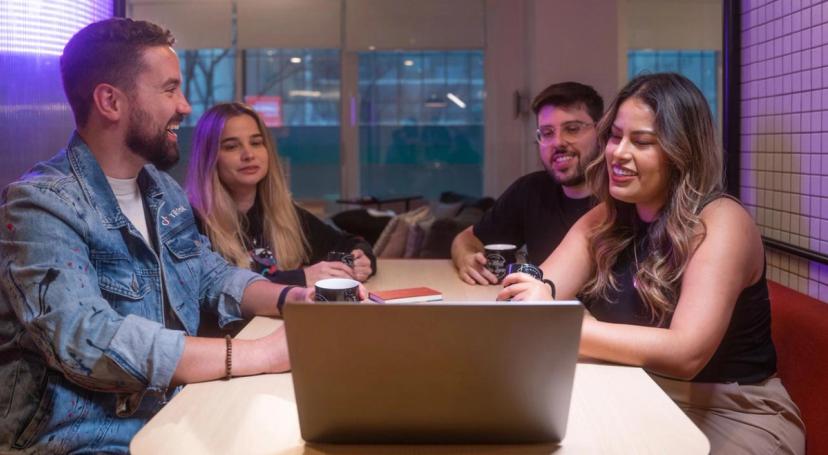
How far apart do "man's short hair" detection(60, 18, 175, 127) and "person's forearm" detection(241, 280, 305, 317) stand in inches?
22.1

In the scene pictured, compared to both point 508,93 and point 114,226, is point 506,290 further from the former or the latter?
point 508,93

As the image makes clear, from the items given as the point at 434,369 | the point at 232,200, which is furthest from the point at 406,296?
the point at 232,200

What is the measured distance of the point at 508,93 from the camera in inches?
Answer: 290

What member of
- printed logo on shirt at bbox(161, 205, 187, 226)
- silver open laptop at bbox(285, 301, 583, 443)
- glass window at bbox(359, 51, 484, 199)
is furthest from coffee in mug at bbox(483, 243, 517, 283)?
glass window at bbox(359, 51, 484, 199)

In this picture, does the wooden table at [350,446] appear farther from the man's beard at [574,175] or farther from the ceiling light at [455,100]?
the ceiling light at [455,100]

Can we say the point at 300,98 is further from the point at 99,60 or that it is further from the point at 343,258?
the point at 99,60

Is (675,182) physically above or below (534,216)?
above

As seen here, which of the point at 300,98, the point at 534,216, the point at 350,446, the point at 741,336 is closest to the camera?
the point at 350,446

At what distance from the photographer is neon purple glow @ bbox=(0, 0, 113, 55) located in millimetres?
1677

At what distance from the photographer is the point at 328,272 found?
2.21 metres

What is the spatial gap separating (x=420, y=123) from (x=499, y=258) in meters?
6.40

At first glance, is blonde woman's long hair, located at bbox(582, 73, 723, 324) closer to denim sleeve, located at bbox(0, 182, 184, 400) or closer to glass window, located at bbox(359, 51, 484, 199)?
denim sleeve, located at bbox(0, 182, 184, 400)

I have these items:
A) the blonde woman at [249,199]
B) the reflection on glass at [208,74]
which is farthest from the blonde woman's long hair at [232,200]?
the reflection on glass at [208,74]

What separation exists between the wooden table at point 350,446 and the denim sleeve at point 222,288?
580mm
